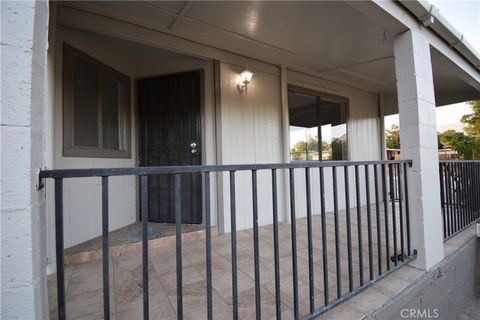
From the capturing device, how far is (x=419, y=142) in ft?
7.02

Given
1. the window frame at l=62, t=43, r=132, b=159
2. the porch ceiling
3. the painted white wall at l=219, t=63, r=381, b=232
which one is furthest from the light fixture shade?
the window frame at l=62, t=43, r=132, b=159

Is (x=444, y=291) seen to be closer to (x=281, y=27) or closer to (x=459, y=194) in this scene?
(x=459, y=194)

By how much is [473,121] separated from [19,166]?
1375 cm

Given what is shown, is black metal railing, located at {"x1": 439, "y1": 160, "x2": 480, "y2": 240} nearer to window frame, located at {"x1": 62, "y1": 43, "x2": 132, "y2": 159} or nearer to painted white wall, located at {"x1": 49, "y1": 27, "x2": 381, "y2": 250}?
painted white wall, located at {"x1": 49, "y1": 27, "x2": 381, "y2": 250}

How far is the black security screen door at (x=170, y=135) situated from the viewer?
3.42 m

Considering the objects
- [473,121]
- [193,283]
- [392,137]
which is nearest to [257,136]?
[193,283]

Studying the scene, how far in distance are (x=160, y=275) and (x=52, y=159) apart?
1.45 meters

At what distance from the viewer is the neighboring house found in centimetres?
221

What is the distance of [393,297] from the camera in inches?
66.6

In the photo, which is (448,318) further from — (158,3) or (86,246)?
(158,3)

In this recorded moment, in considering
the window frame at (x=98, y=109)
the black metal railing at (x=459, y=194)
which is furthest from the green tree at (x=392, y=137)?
the window frame at (x=98, y=109)

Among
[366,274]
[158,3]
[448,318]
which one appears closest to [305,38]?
[158,3]

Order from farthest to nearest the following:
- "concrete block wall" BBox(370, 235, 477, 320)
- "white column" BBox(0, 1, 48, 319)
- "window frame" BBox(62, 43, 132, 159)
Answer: "window frame" BBox(62, 43, 132, 159)
"concrete block wall" BBox(370, 235, 477, 320)
"white column" BBox(0, 1, 48, 319)

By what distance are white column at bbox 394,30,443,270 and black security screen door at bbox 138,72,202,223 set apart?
7.62 feet
